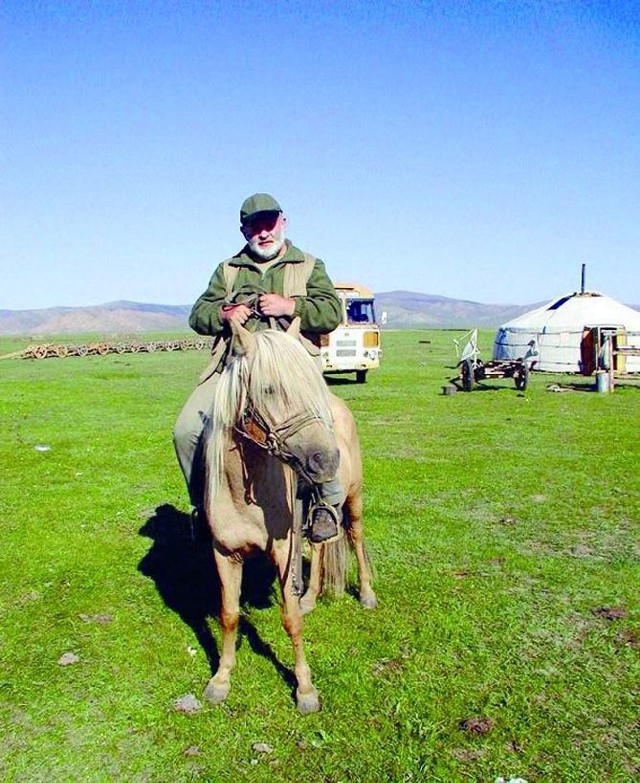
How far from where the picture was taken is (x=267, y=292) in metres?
4.80

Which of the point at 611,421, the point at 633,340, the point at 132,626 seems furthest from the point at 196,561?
the point at 633,340

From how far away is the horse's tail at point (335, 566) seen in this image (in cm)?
555

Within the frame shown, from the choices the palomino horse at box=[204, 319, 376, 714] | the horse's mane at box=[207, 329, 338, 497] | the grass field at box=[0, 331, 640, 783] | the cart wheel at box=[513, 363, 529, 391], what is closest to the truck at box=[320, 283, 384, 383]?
the cart wheel at box=[513, 363, 529, 391]

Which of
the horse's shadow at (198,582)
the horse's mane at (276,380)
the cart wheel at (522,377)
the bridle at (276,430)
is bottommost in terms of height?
the horse's shadow at (198,582)

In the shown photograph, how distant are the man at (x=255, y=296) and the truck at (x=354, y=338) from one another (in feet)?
62.6

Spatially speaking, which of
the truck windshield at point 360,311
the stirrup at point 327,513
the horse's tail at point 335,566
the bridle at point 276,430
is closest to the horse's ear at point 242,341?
the bridle at point 276,430

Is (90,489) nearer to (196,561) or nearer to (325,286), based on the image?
(196,561)

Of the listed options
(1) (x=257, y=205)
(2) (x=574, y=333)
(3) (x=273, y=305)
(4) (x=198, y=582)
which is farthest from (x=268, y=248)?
(2) (x=574, y=333)

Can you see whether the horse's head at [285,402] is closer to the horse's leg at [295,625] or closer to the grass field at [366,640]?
the horse's leg at [295,625]

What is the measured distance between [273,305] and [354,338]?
20.5m

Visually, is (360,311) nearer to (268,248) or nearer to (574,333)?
(574,333)

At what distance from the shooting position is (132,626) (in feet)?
17.5

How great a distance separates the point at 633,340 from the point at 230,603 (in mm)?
30375

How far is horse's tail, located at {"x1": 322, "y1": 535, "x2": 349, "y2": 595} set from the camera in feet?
18.2
